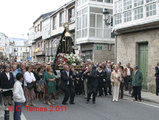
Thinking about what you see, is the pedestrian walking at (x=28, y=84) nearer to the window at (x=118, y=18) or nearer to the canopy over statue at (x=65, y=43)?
the canopy over statue at (x=65, y=43)

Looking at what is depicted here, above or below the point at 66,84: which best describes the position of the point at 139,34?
above

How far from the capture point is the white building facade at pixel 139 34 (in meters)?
13.9

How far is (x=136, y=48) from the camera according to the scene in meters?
15.7

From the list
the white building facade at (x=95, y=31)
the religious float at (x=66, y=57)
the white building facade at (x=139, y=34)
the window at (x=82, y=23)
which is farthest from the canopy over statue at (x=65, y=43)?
the window at (x=82, y=23)

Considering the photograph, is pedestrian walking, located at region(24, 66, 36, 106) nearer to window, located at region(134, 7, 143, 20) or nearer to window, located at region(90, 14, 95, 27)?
window, located at region(134, 7, 143, 20)

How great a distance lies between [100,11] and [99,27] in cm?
168

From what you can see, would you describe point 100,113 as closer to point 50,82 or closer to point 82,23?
point 50,82

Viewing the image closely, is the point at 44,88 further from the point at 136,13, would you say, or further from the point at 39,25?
the point at 39,25

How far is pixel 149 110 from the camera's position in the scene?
8.66 m

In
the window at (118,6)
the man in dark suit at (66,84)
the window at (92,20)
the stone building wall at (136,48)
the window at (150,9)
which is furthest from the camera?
the window at (92,20)

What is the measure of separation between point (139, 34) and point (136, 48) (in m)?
1.03

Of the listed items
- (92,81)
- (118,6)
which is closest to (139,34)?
(118,6)

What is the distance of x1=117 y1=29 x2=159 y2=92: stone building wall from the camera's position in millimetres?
13906

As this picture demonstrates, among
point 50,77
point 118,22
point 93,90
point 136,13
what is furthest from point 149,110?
point 118,22
